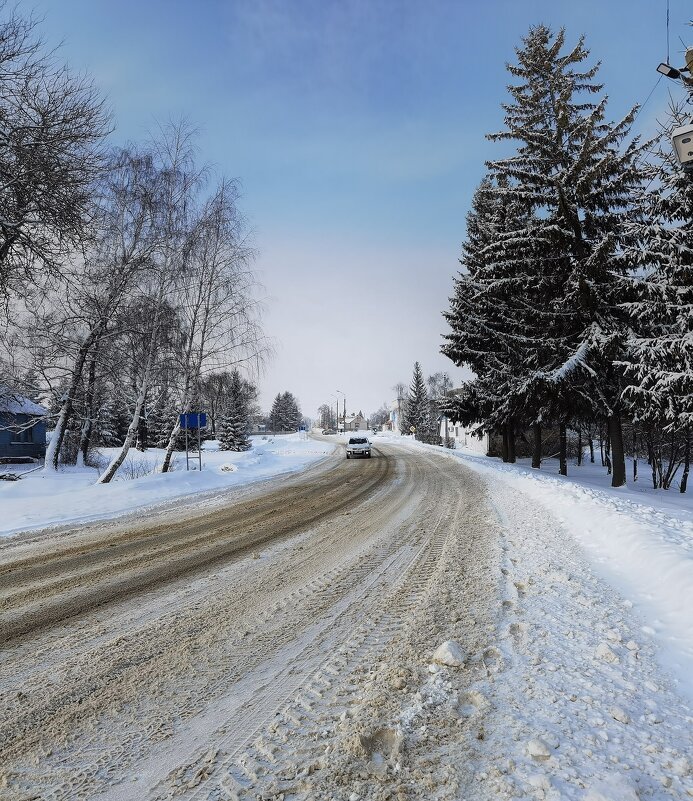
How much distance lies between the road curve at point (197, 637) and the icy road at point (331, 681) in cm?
2

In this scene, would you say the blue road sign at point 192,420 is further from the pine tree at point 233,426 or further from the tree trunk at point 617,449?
the pine tree at point 233,426

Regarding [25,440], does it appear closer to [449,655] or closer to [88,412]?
[88,412]

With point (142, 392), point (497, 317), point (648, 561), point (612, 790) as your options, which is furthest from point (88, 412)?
point (612, 790)

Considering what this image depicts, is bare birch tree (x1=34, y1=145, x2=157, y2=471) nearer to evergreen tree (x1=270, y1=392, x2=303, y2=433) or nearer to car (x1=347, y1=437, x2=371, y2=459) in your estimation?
car (x1=347, y1=437, x2=371, y2=459)

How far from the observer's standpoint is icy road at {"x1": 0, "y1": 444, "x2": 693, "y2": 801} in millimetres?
1963

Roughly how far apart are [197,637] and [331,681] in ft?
4.17

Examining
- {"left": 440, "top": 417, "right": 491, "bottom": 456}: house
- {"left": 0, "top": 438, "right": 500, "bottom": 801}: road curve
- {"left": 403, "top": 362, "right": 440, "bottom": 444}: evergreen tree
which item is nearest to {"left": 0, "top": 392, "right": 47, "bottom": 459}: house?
{"left": 0, "top": 438, "right": 500, "bottom": 801}: road curve

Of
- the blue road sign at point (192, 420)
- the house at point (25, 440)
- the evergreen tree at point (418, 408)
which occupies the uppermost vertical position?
the evergreen tree at point (418, 408)

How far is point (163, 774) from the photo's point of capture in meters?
1.98

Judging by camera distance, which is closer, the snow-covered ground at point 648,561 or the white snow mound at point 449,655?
the white snow mound at point 449,655

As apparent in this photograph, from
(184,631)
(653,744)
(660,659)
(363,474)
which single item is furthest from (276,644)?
(363,474)

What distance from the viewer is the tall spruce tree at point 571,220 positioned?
44.8ft

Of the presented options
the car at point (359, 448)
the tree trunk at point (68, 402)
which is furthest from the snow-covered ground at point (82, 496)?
the car at point (359, 448)

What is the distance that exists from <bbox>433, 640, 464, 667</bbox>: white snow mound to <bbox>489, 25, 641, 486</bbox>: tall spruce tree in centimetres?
1235
